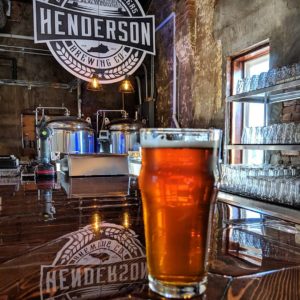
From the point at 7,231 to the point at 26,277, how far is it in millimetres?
314

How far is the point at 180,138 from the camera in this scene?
47 cm

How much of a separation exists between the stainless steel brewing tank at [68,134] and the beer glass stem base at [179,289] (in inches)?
241

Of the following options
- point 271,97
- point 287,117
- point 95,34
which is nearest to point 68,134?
point 95,34

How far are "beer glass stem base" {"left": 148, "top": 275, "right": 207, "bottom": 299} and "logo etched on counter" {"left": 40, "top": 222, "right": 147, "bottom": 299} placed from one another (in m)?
0.06

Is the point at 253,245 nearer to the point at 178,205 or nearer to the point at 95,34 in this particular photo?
the point at 178,205

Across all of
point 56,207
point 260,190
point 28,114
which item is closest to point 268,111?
point 260,190

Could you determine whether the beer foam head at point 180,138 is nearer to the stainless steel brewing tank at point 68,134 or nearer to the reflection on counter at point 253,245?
the reflection on counter at point 253,245

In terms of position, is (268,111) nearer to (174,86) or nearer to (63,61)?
(63,61)

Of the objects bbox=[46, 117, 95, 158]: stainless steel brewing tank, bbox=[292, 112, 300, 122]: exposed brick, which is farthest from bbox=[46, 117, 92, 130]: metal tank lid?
bbox=[292, 112, 300, 122]: exposed brick

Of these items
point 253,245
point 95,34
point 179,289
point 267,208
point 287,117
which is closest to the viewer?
point 179,289

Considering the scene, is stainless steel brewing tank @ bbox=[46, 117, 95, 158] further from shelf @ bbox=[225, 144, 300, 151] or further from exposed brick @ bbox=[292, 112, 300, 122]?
exposed brick @ bbox=[292, 112, 300, 122]

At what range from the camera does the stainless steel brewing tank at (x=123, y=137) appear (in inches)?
252

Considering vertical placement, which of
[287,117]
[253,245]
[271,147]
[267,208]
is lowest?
[267,208]

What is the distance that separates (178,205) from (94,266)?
207mm
